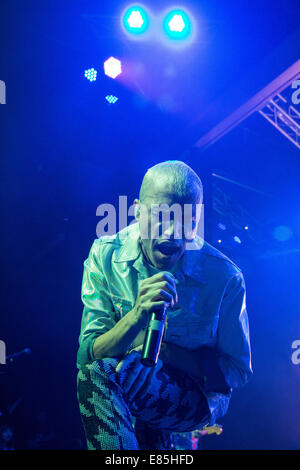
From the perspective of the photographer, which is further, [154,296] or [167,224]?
[167,224]

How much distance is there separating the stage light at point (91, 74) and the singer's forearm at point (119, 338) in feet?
11.2

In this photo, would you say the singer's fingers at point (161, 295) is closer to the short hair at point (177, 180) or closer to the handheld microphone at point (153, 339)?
the handheld microphone at point (153, 339)

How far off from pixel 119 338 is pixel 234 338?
0.70 meters

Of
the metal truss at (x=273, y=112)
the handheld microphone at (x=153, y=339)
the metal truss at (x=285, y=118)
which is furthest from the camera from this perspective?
the metal truss at (x=285, y=118)

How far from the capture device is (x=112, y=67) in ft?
12.9

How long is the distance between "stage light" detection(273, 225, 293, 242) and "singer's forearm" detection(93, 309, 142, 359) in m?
3.65

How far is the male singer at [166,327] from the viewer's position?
1517mm

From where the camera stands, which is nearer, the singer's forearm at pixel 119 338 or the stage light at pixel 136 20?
the singer's forearm at pixel 119 338

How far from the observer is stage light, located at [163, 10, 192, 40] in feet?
11.4

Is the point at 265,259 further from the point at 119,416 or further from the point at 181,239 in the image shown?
the point at 119,416
